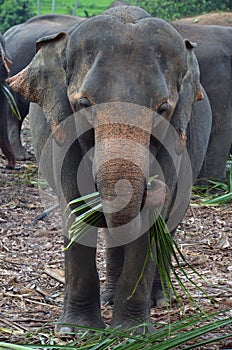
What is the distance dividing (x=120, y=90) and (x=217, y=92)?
487cm

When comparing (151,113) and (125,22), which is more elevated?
(125,22)

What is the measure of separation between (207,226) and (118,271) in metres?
2.19

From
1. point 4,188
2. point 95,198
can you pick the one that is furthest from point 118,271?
point 4,188

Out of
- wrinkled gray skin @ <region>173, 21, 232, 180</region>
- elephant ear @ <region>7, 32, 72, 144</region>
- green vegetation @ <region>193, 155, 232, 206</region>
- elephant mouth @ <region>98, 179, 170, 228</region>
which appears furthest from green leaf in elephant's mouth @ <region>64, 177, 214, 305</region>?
wrinkled gray skin @ <region>173, 21, 232, 180</region>

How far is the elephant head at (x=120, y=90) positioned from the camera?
3324 millimetres

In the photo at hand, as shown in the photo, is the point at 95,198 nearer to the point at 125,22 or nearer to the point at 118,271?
the point at 125,22

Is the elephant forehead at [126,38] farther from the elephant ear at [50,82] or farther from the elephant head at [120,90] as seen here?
the elephant ear at [50,82]

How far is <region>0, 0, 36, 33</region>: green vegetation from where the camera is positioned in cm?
1688

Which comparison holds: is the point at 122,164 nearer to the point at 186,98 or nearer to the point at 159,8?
the point at 186,98

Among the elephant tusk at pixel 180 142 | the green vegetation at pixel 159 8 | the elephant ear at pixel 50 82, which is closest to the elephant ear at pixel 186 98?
the elephant tusk at pixel 180 142

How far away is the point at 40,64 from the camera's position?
3.93m

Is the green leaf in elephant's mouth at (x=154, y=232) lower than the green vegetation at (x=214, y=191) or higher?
higher

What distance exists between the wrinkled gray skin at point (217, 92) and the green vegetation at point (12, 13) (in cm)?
888

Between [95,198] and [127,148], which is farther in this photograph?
[95,198]
